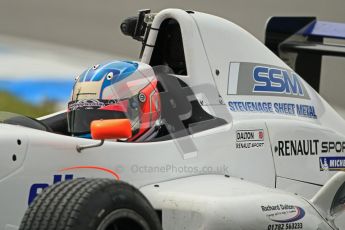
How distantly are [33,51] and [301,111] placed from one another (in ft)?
17.7

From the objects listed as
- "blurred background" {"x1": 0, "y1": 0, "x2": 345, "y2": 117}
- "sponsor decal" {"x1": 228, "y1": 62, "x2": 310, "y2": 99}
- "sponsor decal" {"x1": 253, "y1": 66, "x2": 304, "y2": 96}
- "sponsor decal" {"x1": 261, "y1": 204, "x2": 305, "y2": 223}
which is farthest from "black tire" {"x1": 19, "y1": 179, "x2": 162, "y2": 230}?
"blurred background" {"x1": 0, "y1": 0, "x2": 345, "y2": 117}

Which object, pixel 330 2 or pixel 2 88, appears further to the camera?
pixel 330 2

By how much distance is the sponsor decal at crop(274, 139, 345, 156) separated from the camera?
4875 millimetres

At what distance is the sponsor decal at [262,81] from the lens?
498 cm

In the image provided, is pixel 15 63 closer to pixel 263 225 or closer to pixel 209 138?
pixel 209 138

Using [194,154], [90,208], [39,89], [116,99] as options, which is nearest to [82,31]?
[39,89]

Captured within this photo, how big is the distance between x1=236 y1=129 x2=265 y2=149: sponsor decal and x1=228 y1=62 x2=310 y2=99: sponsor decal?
0.29 m

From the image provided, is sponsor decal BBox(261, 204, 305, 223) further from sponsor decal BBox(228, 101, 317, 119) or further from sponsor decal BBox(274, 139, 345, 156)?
sponsor decal BBox(228, 101, 317, 119)

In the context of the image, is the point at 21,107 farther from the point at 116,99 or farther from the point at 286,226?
the point at 286,226

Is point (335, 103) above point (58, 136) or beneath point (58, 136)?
beneath

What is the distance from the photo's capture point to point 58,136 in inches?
158

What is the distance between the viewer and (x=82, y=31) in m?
10.3

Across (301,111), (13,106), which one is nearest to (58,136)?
(301,111)

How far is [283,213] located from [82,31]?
654 centimetres
